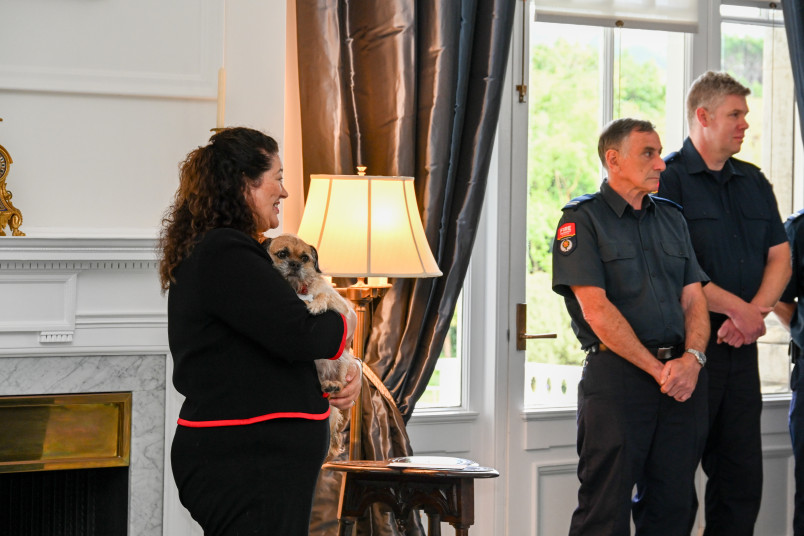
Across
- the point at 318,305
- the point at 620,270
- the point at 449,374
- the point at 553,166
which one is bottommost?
the point at 449,374

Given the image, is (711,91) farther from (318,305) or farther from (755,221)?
(318,305)

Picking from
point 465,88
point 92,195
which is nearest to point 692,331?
point 465,88

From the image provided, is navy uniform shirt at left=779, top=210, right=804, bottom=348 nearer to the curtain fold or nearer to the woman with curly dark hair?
the curtain fold

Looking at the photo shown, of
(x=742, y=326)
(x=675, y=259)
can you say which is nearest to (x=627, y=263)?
(x=675, y=259)

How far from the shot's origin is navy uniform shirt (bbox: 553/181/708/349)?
2764mm

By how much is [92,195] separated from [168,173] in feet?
0.75

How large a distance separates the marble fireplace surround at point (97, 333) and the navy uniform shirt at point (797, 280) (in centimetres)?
226

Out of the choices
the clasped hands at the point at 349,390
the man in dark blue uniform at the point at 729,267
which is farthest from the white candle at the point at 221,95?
the man in dark blue uniform at the point at 729,267

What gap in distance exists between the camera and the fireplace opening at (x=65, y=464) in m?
2.63

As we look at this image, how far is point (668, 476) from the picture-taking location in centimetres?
278

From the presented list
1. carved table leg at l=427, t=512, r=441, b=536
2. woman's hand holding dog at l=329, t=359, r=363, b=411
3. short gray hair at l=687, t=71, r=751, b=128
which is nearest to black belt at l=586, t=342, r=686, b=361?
carved table leg at l=427, t=512, r=441, b=536

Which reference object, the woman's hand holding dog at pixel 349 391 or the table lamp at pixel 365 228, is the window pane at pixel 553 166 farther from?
the woman's hand holding dog at pixel 349 391

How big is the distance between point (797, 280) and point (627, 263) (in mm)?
1006

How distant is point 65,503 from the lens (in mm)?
2717
